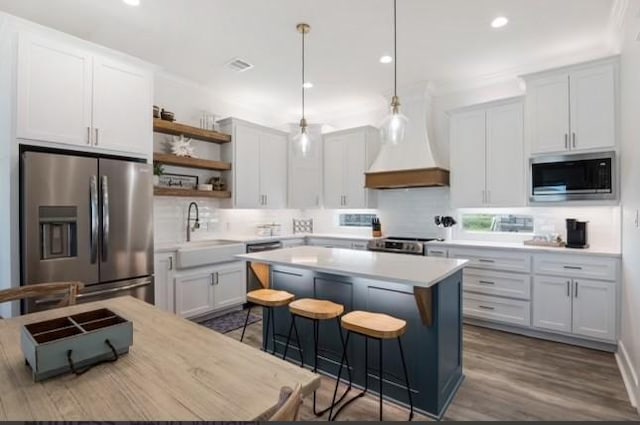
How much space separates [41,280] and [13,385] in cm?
205

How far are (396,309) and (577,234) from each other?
2.47 m

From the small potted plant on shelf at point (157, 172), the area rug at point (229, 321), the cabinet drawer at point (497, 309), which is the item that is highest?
the small potted plant on shelf at point (157, 172)

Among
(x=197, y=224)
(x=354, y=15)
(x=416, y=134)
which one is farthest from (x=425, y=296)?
(x=197, y=224)

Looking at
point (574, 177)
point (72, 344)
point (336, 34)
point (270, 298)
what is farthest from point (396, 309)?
point (336, 34)

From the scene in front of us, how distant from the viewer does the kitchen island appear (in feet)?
6.79

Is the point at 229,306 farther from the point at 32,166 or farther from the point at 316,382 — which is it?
the point at 316,382

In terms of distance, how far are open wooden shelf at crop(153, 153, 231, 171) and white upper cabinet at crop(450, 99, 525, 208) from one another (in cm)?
309

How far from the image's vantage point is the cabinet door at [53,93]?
2.49 metres

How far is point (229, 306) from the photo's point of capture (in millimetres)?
4148

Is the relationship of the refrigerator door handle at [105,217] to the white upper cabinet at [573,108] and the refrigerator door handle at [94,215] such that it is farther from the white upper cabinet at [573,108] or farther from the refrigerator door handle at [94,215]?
the white upper cabinet at [573,108]

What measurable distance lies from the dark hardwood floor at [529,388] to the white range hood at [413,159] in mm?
2059

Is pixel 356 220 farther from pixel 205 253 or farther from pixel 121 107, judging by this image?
pixel 121 107

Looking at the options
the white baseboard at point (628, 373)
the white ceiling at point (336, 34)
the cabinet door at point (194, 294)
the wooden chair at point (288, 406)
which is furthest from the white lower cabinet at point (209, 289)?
the white baseboard at point (628, 373)

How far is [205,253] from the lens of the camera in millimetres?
3840
